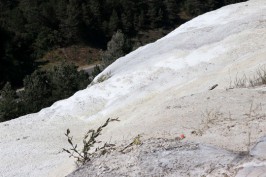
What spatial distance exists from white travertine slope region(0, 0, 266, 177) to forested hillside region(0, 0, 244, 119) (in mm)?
56871

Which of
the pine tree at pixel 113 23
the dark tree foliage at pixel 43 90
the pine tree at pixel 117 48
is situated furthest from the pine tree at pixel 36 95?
the pine tree at pixel 113 23

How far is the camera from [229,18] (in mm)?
23859

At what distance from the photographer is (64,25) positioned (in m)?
98.2

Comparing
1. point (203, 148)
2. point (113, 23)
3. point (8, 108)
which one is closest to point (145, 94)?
point (203, 148)

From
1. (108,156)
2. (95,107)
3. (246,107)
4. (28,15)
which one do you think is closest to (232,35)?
(95,107)

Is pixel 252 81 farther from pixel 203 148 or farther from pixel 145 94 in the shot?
pixel 203 148

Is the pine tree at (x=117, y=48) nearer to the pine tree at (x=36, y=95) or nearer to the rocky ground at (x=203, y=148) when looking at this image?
the pine tree at (x=36, y=95)

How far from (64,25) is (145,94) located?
3347 inches

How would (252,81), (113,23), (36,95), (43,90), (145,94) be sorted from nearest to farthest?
1. (252,81)
2. (145,94)
3. (36,95)
4. (43,90)
5. (113,23)

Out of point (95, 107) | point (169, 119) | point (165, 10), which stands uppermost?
point (169, 119)

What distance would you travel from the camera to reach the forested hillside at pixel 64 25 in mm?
85188

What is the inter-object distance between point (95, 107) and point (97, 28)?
9194cm

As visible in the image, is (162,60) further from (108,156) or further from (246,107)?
(108,156)

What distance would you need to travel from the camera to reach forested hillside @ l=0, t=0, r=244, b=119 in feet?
279
